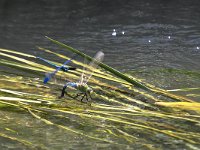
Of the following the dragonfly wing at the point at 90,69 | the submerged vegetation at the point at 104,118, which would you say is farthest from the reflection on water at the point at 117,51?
the dragonfly wing at the point at 90,69

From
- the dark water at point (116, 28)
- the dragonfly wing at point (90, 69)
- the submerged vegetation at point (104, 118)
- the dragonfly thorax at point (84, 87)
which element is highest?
the dark water at point (116, 28)

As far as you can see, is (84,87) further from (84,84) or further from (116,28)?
(116,28)

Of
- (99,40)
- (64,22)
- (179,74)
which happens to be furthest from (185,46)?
(64,22)

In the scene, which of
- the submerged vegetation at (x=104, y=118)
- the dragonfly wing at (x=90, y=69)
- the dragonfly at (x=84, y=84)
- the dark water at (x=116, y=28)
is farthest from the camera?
the dark water at (x=116, y=28)

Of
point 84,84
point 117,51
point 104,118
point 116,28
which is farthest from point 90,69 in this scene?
point 116,28

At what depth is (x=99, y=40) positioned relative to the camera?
5.15 meters

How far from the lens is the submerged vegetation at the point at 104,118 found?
2.29 metres

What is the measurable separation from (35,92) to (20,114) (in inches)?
10.4

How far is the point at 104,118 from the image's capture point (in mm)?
2365

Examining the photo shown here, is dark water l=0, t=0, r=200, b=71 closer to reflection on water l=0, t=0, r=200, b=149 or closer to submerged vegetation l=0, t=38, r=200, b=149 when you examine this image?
reflection on water l=0, t=0, r=200, b=149

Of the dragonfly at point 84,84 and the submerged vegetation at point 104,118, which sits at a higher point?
the dragonfly at point 84,84

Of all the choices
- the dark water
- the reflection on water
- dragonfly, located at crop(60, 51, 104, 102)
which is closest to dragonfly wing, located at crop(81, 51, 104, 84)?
dragonfly, located at crop(60, 51, 104, 102)

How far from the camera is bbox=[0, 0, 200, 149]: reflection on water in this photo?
2.34 meters

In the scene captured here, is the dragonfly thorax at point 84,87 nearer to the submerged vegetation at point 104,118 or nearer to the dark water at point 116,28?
the submerged vegetation at point 104,118
